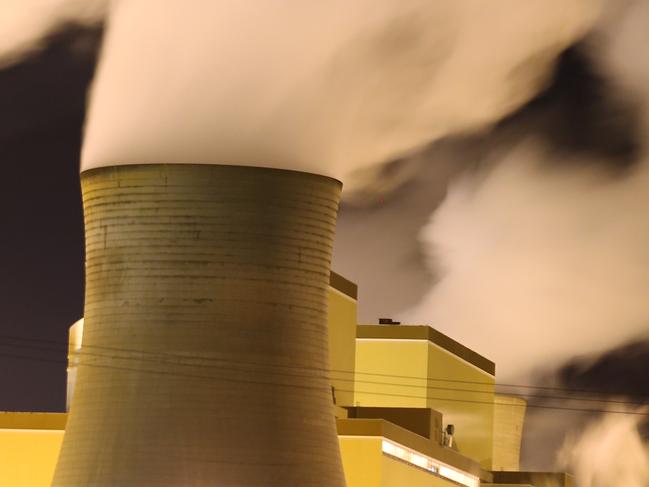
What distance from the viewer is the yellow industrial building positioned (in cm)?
3172

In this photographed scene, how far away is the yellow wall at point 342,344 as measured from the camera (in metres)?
37.7

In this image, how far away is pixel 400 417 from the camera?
3609 cm

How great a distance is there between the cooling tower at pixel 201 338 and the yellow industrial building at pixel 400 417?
2.03 meters

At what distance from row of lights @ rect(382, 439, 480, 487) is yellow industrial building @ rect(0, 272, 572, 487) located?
0.06 ft

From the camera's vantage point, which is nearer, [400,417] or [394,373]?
[400,417]

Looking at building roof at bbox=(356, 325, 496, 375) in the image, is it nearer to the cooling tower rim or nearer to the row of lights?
the row of lights

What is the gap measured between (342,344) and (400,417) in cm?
280

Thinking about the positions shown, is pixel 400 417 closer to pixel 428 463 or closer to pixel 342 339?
pixel 428 463

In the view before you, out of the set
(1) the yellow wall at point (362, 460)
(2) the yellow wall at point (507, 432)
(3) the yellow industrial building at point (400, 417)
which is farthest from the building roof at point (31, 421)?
(2) the yellow wall at point (507, 432)

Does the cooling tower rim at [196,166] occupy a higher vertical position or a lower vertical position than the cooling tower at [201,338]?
higher

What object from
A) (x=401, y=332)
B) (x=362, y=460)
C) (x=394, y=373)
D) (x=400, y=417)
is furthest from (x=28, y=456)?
(x=401, y=332)

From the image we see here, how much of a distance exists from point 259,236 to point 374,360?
18.6 metres

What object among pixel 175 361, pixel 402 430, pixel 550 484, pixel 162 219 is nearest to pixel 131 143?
pixel 162 219

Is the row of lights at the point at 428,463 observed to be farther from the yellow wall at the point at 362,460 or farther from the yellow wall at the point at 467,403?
the yellow wall at the point at 467,403
